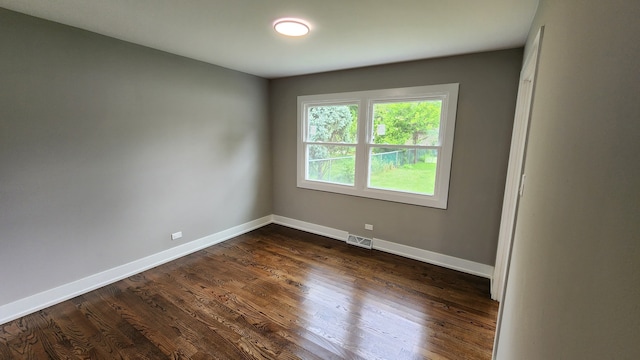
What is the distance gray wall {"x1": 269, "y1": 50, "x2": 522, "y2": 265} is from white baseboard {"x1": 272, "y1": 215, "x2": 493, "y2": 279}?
0.07 m

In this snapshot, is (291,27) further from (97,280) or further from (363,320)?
(97,280)

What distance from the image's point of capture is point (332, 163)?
4.01 metres

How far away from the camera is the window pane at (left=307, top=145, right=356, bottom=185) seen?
383 centimetres

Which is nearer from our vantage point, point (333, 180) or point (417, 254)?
point (417, 254)

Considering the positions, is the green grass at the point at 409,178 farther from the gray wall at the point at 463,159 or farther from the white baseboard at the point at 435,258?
the white baseboard at the point at 435,258

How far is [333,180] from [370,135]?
89 centimetres

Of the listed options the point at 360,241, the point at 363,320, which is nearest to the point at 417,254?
the point at 360,241

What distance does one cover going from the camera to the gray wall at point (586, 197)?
46cm

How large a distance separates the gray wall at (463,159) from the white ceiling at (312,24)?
19 centimetres

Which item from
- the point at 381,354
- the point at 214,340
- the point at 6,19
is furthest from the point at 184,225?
the point at 381,354

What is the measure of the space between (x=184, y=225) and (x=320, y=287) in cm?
191

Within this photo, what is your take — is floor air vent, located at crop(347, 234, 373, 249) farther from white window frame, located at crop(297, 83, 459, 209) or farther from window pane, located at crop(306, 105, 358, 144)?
window pane, located at crop(306, 105, 358, 144)

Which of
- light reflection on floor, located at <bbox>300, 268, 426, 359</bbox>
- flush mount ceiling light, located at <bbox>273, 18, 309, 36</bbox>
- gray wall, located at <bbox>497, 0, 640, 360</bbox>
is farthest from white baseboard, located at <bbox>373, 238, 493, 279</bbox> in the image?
flush mount ceiling light, located at <bbox>273, 18, 309, 36</bbox>

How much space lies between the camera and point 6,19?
2004mm
